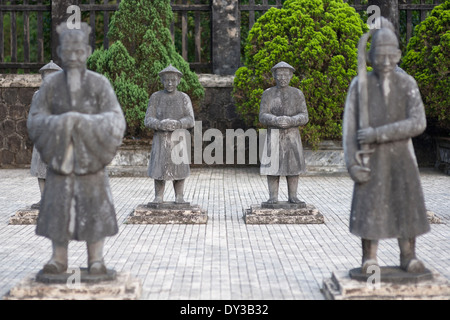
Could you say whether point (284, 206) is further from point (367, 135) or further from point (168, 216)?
point (367, 135)

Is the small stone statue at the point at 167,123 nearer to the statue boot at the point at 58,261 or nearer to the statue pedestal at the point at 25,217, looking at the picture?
the statue pedestal at the point at 25,217

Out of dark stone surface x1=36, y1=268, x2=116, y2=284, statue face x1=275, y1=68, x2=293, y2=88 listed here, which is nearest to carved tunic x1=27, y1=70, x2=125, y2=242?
dark stone surface x1=36, y1=268, x2=116, y2=284

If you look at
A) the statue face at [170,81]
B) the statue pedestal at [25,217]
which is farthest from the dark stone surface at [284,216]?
the statue pedestal at [25,217]

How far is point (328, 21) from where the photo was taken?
45.3 ft

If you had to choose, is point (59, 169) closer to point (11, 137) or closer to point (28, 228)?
point (28, 228)

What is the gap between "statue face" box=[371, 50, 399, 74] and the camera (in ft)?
16.7

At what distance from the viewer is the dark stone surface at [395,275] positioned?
5066 millimetres

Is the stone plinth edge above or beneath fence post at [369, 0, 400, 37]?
beneath

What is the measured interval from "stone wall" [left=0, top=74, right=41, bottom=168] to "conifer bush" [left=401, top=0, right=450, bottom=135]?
8.23 metres

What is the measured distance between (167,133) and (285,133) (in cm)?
152

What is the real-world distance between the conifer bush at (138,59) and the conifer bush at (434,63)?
4.47 m

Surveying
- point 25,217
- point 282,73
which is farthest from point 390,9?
point 25,217

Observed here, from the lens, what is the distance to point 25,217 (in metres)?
8.70

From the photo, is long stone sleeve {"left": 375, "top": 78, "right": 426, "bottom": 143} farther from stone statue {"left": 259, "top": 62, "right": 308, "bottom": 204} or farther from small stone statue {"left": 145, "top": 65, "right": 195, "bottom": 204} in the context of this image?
small stone statue {"left": 145, "top": 65, "right": 195, "bottom": 204}
